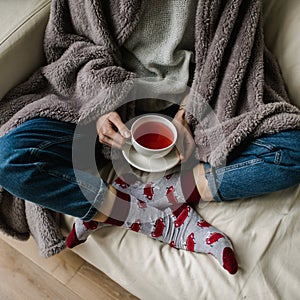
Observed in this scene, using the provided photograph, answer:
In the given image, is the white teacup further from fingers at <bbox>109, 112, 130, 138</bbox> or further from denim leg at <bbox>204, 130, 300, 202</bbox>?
denim leg at <bbox>204, 130, 300, 202</bbox>

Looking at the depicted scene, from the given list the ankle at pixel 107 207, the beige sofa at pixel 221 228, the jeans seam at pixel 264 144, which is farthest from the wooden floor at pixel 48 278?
the jeans seam at pixel 264 144

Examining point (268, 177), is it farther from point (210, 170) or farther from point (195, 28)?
point (195, 28)

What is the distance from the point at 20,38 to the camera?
979mm

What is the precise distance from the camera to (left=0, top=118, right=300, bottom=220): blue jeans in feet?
2.89

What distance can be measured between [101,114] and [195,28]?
276 mm

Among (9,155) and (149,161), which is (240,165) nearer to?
(149,161)

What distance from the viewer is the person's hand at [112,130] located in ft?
3.03

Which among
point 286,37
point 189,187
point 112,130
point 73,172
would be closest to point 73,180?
point 73,172

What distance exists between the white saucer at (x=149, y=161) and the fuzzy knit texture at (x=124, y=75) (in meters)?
0.08

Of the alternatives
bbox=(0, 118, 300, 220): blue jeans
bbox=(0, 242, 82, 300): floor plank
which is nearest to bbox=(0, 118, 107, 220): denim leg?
bbox=(0, 118, 300, 220): blue jeans

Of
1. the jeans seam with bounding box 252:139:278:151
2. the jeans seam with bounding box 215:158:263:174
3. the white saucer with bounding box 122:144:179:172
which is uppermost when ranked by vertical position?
the white saucer with bounding box 122:144:179:172

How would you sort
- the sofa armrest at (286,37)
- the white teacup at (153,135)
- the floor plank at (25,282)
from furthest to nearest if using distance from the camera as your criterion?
the floor plank at (25,282) < the sofa armrest at (286,37) < the white teacup at (153,135)

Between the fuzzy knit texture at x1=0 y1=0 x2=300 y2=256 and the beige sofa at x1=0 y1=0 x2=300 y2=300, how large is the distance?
4cm

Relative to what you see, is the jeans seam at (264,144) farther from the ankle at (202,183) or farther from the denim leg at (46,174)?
the denim leg at (46,174)
